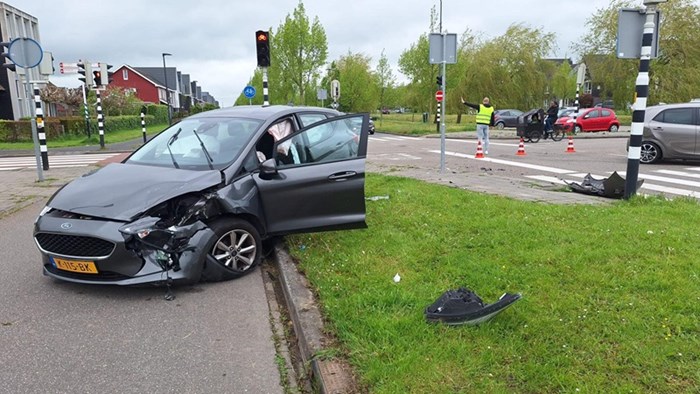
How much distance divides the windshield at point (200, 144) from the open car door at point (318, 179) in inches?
17.8

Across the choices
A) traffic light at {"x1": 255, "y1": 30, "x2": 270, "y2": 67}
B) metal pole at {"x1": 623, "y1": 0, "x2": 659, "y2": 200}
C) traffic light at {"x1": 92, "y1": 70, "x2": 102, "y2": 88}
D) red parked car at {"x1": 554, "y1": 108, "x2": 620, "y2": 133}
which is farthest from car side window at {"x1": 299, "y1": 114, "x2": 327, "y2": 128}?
red parked car at {"x1": 554, "y1": 108, "x2": 620, "y2": 133}

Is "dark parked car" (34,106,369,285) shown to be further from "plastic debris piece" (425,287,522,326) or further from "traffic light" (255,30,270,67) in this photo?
"traffic light" (255,30,270,67)

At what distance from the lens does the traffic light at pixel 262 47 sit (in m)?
14.6

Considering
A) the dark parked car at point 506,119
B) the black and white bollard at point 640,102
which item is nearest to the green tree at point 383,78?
the dark parked car at point 506,119

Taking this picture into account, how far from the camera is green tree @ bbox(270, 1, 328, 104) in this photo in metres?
40.9

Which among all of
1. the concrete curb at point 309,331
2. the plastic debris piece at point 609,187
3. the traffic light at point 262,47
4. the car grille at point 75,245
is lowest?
the concrete curb at point 309,331

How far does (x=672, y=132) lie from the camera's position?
1330 centimetres

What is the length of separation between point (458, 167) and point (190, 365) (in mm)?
11466

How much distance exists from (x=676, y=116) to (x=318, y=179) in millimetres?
12004

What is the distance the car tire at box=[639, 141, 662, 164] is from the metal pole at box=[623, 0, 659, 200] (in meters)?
6.90

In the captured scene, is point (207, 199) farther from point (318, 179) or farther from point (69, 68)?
point (69, 68)

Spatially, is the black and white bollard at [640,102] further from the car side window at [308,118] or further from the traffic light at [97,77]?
the traffic light at [97,77]

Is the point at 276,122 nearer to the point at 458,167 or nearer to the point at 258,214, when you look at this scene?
the point at 258,214

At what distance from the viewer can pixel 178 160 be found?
541 cm
